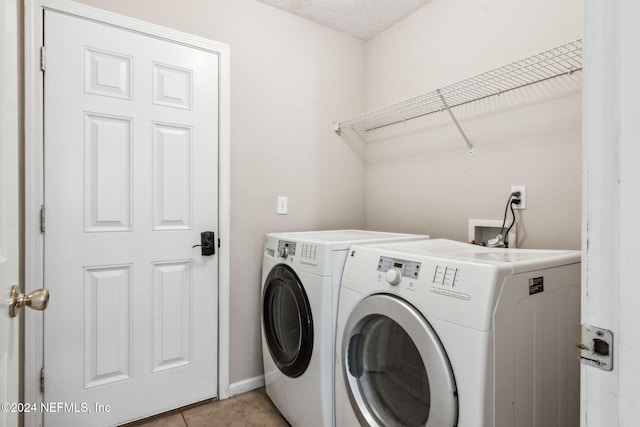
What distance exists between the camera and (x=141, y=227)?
168 cm

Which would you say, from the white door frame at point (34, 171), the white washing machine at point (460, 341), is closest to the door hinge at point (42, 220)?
the white door frame at point (34, 171)

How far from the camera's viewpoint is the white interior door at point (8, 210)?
0.67 meters

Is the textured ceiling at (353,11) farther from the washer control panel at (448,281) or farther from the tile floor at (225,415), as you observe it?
the tile floor at (225,415)

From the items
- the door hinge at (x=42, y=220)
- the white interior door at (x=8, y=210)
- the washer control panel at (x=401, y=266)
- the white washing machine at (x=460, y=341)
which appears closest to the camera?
the white interior door at (x=8, y=210)

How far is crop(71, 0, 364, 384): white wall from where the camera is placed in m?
1.94

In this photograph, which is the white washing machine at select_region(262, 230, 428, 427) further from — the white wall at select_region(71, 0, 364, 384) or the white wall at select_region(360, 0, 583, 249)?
the white wall at select_region(360, 0, 583, 249)

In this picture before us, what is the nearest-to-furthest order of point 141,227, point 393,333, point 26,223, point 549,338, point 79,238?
point 549,338 → point 393,333 → point 26,223 → point 79,238 → point 141,227

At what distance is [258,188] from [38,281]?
114 centimetres

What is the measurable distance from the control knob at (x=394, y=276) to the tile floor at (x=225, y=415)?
3.68 feet

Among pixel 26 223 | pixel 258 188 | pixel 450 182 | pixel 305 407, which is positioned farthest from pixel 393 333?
pixel 26 223

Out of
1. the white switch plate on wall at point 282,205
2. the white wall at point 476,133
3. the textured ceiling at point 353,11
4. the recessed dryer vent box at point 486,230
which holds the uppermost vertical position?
the textured ceiling at point 353,11

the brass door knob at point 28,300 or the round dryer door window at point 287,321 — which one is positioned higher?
the brass door knob at point 28,300

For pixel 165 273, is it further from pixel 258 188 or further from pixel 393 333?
pixel 393 333

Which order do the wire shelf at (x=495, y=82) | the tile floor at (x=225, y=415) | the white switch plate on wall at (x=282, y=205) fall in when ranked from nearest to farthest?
the wire shelf at (x=495, y=82) → the tile floor at (x=225, y=415) → the white switch plate on wall at (x=282, y=205)
